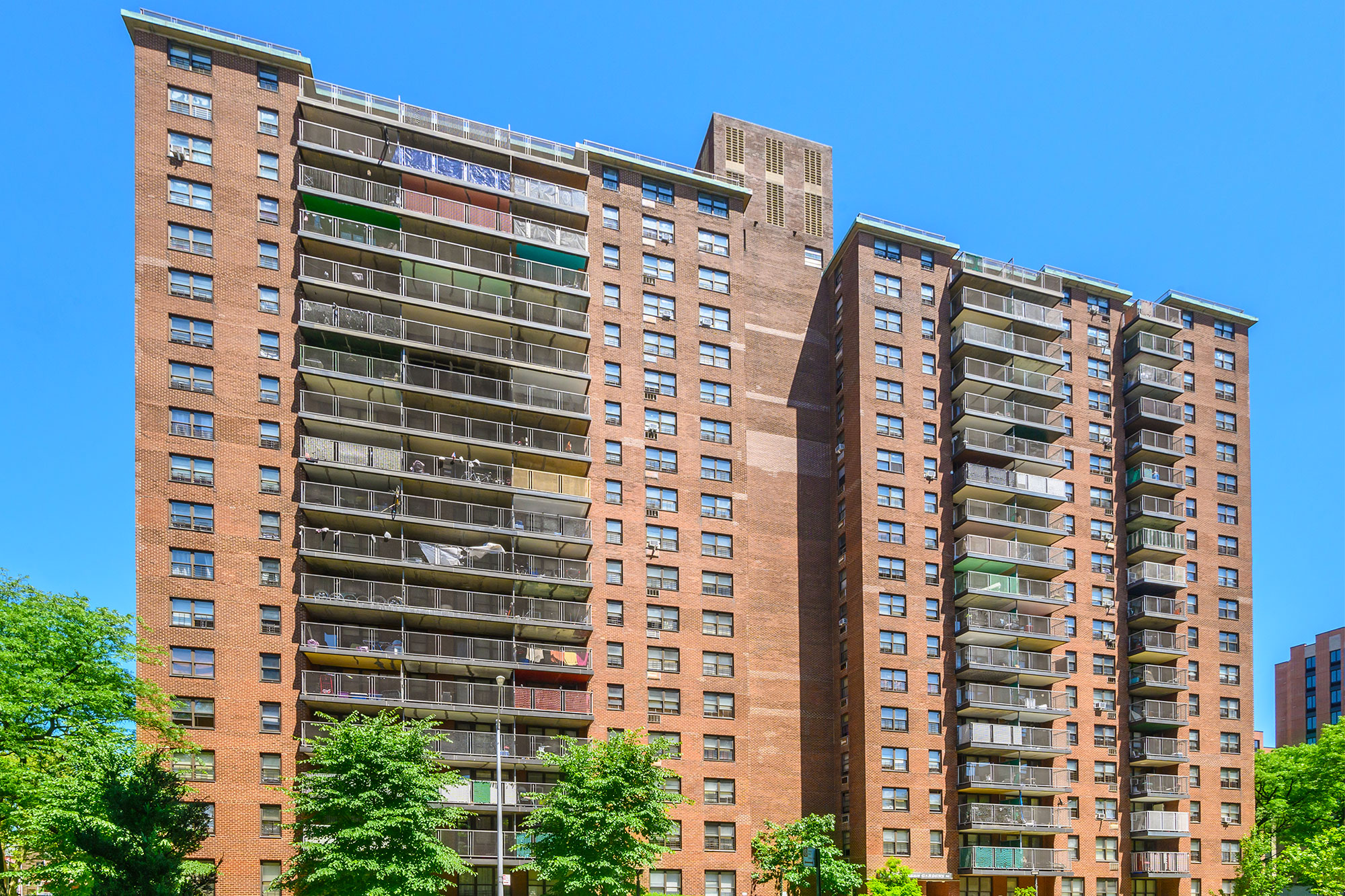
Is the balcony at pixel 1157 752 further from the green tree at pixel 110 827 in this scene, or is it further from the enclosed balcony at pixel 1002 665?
the green tree at pixel 110 827

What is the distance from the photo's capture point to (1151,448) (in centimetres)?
7244

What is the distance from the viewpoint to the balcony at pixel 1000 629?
63.3m

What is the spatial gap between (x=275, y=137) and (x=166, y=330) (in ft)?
38.7

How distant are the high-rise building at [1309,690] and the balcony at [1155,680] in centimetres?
8061

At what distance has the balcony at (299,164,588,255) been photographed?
5422 centimetres

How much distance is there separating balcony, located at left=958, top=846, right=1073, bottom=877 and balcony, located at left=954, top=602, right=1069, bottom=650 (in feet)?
39.6

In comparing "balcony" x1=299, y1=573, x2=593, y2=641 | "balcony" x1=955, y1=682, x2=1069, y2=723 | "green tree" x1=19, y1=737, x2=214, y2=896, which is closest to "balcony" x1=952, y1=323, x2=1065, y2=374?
"balcony" x1=955, y1=682, x2=1069, y2=723

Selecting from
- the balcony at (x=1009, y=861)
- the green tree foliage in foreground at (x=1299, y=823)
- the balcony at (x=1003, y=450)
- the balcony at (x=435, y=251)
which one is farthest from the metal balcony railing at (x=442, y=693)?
the green tree foliage in foreground at (x=1299, y=823)

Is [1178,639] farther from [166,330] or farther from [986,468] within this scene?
[166,330]

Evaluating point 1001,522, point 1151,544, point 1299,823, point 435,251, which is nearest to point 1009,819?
point 1001,522

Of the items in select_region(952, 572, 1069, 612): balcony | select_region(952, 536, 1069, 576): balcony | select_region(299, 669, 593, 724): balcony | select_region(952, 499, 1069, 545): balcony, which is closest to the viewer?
select_region(299, 669, 593, 724): balcony

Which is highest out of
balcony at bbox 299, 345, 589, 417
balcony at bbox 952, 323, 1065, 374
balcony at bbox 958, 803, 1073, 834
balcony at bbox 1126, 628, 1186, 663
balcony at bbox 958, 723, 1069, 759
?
balcony at bbox 952, 323, 1065, 374

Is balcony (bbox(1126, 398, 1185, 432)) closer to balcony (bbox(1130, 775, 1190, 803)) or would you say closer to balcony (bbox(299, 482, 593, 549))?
balcony (bbox(1130, 775, 1190, 803))

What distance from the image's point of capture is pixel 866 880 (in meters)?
55.1
